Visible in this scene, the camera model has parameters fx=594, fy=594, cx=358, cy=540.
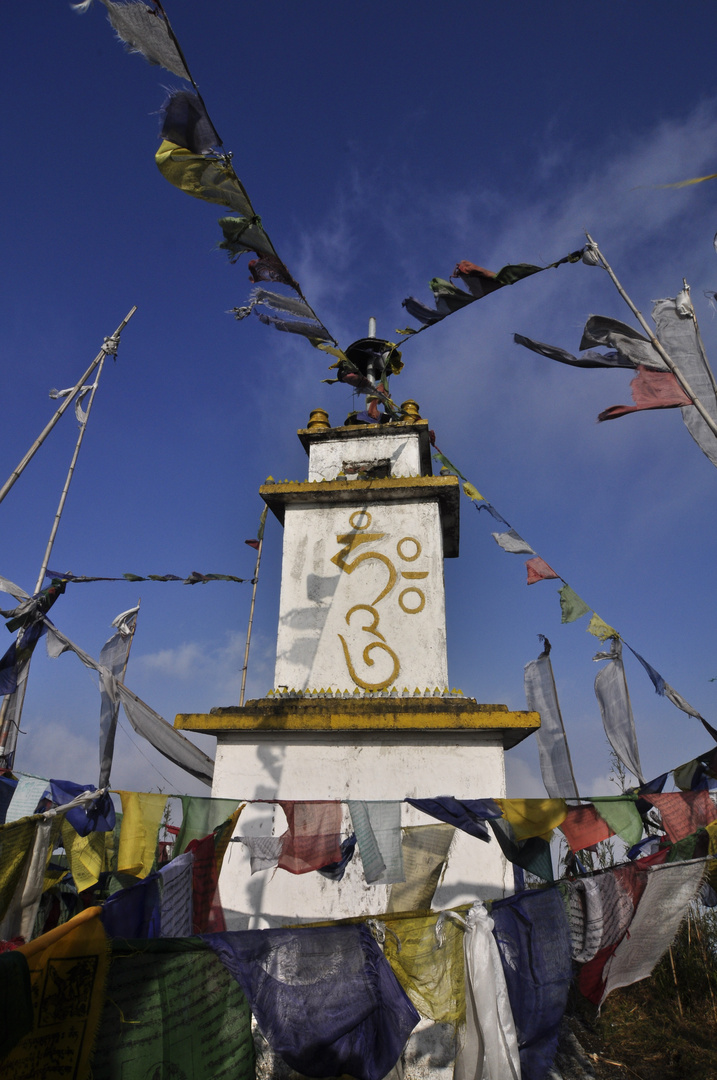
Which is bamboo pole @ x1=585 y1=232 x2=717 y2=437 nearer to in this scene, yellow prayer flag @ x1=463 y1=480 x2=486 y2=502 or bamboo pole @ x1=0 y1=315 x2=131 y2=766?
yellow prayer flag @ x1=463 y1=480 x2=486 y2=502

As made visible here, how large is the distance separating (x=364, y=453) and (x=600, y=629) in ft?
16.0

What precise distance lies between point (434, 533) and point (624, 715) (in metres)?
3.62

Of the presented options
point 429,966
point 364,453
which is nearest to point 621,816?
point 429,966

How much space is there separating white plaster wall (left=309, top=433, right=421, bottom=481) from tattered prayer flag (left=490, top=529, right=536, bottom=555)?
6.57 ft

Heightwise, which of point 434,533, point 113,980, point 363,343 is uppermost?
point 363,343

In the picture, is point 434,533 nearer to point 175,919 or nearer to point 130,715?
point 130,715

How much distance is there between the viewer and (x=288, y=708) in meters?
7.43

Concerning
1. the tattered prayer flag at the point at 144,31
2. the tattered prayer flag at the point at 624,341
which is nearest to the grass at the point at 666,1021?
the tattered prayer flag at the point at 624,341

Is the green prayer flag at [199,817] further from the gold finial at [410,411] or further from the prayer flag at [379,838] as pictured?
the gold finial at [410,411]

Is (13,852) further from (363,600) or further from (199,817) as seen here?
(363,600)

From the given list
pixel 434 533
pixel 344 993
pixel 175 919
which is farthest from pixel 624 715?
pixel 175 919

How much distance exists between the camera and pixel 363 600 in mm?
8766

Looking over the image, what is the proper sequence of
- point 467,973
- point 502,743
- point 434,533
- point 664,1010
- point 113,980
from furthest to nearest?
1. point 434,533
2. point 664,1010
3. point 502,743
4. point 467,973
5. point 113,980

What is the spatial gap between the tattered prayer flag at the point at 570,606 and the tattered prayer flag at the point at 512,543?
931 mm
